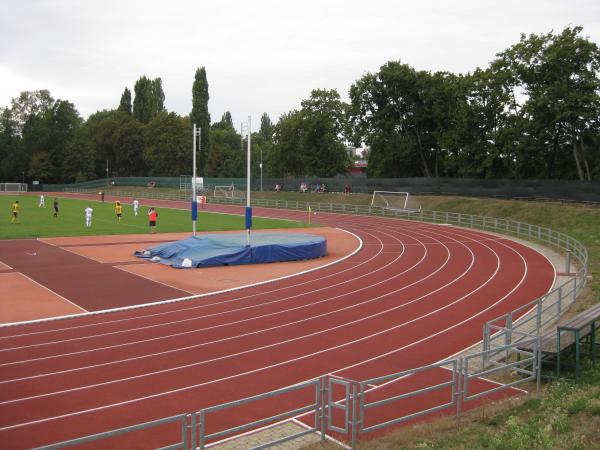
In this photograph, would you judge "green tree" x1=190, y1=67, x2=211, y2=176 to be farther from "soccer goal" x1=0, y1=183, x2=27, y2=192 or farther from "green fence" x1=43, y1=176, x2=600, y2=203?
"soccer goal" x1=0, y1=183, x2=27, y2=192

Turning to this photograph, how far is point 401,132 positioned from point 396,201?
1645 cm

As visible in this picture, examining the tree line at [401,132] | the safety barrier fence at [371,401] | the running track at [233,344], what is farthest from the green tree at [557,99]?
the safety barrier fence at [371,401]

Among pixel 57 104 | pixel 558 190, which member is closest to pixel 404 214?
pixel 558 190

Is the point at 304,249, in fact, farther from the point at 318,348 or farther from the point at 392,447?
the point at 392,447

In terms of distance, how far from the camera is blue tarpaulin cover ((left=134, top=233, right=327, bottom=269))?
24953 millimetres

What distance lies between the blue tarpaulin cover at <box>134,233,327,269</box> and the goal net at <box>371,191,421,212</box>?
2541 centimetres

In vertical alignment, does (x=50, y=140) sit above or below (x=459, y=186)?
above

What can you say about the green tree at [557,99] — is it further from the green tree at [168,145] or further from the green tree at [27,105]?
the green tree at [27,105]

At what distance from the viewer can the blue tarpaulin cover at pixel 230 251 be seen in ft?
81.9

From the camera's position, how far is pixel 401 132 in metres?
69.2

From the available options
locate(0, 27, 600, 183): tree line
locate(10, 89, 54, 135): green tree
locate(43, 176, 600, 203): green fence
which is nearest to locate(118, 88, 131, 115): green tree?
locate(0, 27, 600, 183): tree line

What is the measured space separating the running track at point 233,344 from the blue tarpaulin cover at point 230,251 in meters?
3.64

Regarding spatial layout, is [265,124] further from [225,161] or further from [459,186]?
[459,186]

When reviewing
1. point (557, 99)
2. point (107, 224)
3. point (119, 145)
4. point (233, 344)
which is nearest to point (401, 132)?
point (557, 99)
